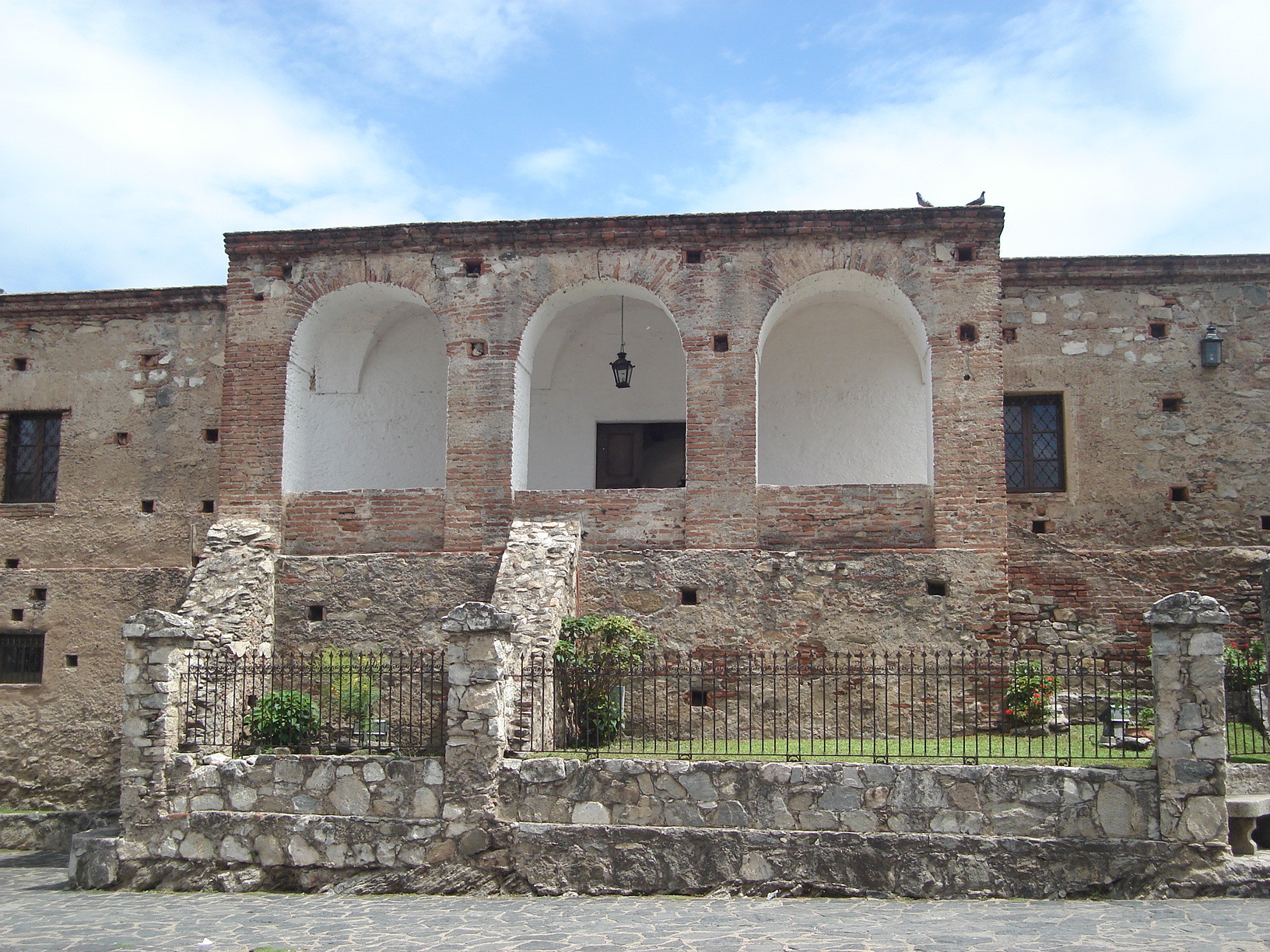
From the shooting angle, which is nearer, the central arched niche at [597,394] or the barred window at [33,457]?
the barred window at [33,457]

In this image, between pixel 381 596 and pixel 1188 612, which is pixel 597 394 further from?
pixel 1188 612

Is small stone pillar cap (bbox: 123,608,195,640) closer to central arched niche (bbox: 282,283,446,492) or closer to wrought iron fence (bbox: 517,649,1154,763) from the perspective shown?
wrought iron fence (bbox: 517,649,1154,763)

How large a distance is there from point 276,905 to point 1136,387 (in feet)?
36.9

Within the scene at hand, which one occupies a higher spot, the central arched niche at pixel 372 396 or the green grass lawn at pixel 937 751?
the central arched niche at pixel 372 396

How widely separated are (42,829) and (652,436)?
333 inches

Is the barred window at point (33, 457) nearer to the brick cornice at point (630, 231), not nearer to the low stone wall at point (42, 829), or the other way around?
the brick cornice at point (630, 231)

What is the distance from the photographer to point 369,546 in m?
12.5

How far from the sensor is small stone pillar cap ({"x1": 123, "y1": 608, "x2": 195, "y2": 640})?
9688 millimetres

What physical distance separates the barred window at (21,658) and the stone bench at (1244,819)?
12.3m

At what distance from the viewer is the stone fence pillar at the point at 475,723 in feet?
29.3

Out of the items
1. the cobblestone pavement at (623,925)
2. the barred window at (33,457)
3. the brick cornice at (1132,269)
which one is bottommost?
the cobblestone pavement at (623,925)

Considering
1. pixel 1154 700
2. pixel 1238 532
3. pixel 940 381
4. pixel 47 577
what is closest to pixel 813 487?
pixel 940 381

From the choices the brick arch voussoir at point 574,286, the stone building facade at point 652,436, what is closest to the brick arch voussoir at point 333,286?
the stone building facade at point 652,436

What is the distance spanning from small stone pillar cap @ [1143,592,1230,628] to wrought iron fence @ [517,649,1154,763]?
3.81 feet
